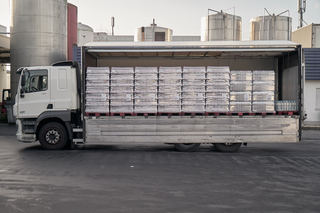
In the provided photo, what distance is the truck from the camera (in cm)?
1179

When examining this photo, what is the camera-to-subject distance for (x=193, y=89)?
12.1 metres

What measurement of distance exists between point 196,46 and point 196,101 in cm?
181

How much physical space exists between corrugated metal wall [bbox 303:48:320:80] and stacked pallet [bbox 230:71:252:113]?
12903mm

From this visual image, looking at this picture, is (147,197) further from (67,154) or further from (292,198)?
(67,154)

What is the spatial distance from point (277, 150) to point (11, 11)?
60.1 ft

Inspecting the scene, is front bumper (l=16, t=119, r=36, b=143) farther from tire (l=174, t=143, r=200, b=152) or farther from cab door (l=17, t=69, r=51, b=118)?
tire (l=174, t=143, r=200, b=152)

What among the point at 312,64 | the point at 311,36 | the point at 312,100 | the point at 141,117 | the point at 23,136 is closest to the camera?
the point at 141,117

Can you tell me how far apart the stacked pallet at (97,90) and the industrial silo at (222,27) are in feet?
58.7

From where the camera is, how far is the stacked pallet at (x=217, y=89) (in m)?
12.0

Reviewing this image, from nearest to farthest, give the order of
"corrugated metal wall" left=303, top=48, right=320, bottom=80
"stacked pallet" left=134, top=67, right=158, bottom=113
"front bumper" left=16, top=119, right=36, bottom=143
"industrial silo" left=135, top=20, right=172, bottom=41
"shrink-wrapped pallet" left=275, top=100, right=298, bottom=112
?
"shrink-wrapped pallet" left=275, top=100, right=298, bottom=112 → "stacked pallet" left=134, top=67, right=158, bottom=113 → "front bumper" left=16, top=119, right=36, bottom=143 → "corrugated metal wall" left=303, top=48, right=320, bottom=80 → "industrial silo" left=135, top=20, right=172, bottom=41

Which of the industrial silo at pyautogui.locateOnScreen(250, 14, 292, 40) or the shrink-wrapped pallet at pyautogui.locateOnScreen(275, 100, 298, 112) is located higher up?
the industrial silo at pyautogui.locateOnScreen(250, 14, 292, 40)

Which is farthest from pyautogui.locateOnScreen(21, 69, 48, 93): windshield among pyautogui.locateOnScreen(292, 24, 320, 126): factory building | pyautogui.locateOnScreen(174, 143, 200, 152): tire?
pyautogui.locateOnScreen(292, 24, 320, 126): factory building

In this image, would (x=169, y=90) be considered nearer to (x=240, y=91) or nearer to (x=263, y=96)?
(x=240, y=91)

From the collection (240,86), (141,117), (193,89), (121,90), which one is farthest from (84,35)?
(240,86)
